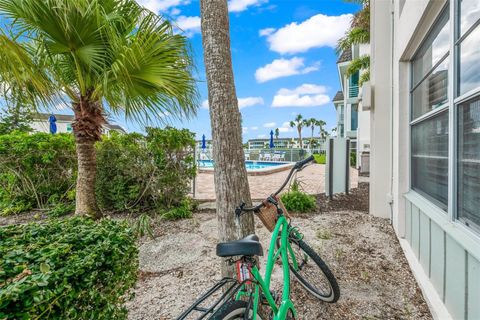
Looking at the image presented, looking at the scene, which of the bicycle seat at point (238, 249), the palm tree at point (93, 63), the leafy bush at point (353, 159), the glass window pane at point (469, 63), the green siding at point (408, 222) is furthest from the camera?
the leafy bush at point (353, 159)

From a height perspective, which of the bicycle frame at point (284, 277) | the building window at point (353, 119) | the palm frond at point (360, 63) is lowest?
the bicycle frame at point (284, 277)

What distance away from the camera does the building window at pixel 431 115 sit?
2.39 m

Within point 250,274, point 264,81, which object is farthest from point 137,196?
point 264,81

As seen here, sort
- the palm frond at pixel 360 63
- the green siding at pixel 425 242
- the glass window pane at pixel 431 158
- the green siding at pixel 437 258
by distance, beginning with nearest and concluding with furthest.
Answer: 1. the green siding at pixel 437 258
2. the glass window pane at pixel 431 158
3. the green siding at pixel 425 242
4. the palm frond at pixel 360 63

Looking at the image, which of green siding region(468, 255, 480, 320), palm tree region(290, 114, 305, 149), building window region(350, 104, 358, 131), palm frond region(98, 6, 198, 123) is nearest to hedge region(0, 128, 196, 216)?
palm frond region(98, 6, 198, 123)

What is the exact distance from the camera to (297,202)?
207 inches

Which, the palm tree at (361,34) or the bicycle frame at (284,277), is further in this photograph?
the palm tree at (361,34)

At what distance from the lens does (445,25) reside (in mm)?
2354

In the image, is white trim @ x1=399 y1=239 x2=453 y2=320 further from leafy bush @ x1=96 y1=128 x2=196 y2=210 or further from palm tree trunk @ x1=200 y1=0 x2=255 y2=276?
leafy bush @ x1=96 y1=128 x2=196 y2=210

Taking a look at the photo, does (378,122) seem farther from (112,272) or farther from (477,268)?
(112,272)

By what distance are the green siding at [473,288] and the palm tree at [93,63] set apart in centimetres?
365

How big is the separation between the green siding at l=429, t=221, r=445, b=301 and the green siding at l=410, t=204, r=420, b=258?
21.2 inches

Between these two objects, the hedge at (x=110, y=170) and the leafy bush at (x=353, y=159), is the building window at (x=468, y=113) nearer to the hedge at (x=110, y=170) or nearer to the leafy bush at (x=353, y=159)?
the hedge at (x=110, y=170)

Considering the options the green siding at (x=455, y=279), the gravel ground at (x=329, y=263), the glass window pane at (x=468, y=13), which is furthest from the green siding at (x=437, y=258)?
the glass window pane at (x=468, y=13)
